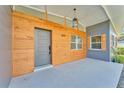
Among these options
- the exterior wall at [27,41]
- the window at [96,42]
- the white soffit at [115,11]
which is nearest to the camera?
the exterior wall at [27,41]

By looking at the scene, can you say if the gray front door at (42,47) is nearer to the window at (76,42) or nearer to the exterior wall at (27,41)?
the exterior wall at (27,41)

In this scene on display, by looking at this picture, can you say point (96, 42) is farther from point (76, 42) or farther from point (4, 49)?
point (4, 49)

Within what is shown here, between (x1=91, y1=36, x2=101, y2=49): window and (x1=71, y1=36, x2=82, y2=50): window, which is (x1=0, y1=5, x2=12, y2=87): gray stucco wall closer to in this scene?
(x1=71, y1=36, x2=82, y2=50): window

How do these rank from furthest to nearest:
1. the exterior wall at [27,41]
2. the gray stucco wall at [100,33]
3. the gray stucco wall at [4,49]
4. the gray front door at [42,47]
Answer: the gray stucco wall at [100,33] → the gray front door at [42,47] → the exterior wall at [27,41] → the gray stucco wall at [4,49]

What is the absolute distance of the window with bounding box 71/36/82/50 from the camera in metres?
7.07

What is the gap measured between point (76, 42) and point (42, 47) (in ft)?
10.3

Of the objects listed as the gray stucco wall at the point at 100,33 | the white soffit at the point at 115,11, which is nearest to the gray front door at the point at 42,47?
the white soffit at the point at 115,11

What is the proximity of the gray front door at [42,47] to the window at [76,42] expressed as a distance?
216 centimetres

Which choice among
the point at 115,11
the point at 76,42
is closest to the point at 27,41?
the point at 76,42

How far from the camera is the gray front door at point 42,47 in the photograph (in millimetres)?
4770

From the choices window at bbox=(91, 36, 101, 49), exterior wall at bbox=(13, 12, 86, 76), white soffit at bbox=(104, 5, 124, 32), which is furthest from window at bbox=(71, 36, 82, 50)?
white soffit at bbox=(104, 5, 124, 32)

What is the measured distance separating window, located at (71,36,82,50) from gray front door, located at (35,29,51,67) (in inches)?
85.1
